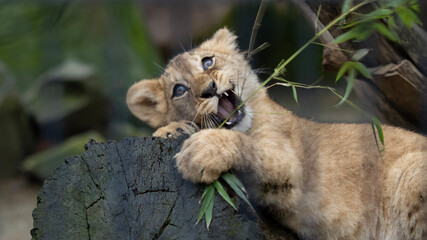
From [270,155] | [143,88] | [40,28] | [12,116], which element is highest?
[40,28]

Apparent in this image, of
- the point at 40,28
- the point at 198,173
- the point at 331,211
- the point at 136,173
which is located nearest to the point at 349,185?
the point at 331,211

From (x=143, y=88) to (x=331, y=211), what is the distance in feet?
6.46

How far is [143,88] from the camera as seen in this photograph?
4914 millimetres

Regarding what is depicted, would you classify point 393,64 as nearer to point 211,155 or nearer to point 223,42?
point 223,42

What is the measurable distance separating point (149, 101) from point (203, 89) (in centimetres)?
100

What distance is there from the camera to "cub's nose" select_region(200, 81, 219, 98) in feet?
13.5

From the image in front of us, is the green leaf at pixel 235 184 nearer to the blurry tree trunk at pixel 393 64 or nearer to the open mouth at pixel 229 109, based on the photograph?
the open mouth at pixel 229 109

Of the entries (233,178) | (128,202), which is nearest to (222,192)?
(233,178)

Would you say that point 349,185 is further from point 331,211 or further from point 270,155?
point 270,155

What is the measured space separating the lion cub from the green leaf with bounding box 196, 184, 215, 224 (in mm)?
169

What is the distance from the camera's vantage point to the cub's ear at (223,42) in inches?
199

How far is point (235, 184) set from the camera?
3.17 metres

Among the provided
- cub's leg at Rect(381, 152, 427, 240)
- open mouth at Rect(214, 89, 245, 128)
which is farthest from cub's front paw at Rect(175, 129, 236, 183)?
cub's leg at Rect(381, 152, 427, 240)

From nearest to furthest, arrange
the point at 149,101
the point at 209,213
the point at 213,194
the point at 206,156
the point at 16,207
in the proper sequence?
the point at 209,213 → the point at 213,194 → the point at 206,156 → the point at 149,101 → the point at 16,207
